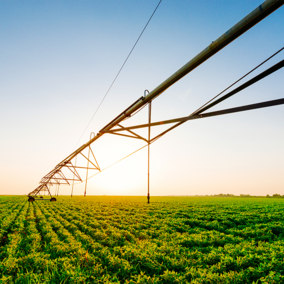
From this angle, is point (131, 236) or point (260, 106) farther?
point (131, 236)

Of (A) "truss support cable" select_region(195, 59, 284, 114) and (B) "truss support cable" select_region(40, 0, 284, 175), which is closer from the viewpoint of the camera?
(B) "truss support cable" select_region(40, 0, 284, 175)

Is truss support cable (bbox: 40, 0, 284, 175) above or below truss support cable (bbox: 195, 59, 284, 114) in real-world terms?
above

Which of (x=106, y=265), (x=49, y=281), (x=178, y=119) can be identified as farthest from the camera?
(x=178, y=119)

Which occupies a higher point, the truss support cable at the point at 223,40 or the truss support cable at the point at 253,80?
the truss support cable at the point at 223,40

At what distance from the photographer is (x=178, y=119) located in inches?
283

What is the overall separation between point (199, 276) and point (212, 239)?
324cm

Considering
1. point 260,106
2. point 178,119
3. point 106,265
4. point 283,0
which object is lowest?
point 106,265

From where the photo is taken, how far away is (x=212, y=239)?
6520mm

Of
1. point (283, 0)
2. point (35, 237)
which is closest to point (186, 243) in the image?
point (35, 237)

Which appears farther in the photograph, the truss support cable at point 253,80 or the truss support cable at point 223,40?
the truss support cable at point 253,80

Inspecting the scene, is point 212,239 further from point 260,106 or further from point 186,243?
point 260,106

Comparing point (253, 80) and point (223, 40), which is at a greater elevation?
point (223, 40)

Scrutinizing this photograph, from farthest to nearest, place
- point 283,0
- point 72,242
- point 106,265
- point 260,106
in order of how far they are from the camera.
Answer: point 72,242, point 260,106, point 106,265, point 283,0

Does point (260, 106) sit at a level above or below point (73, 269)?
above
